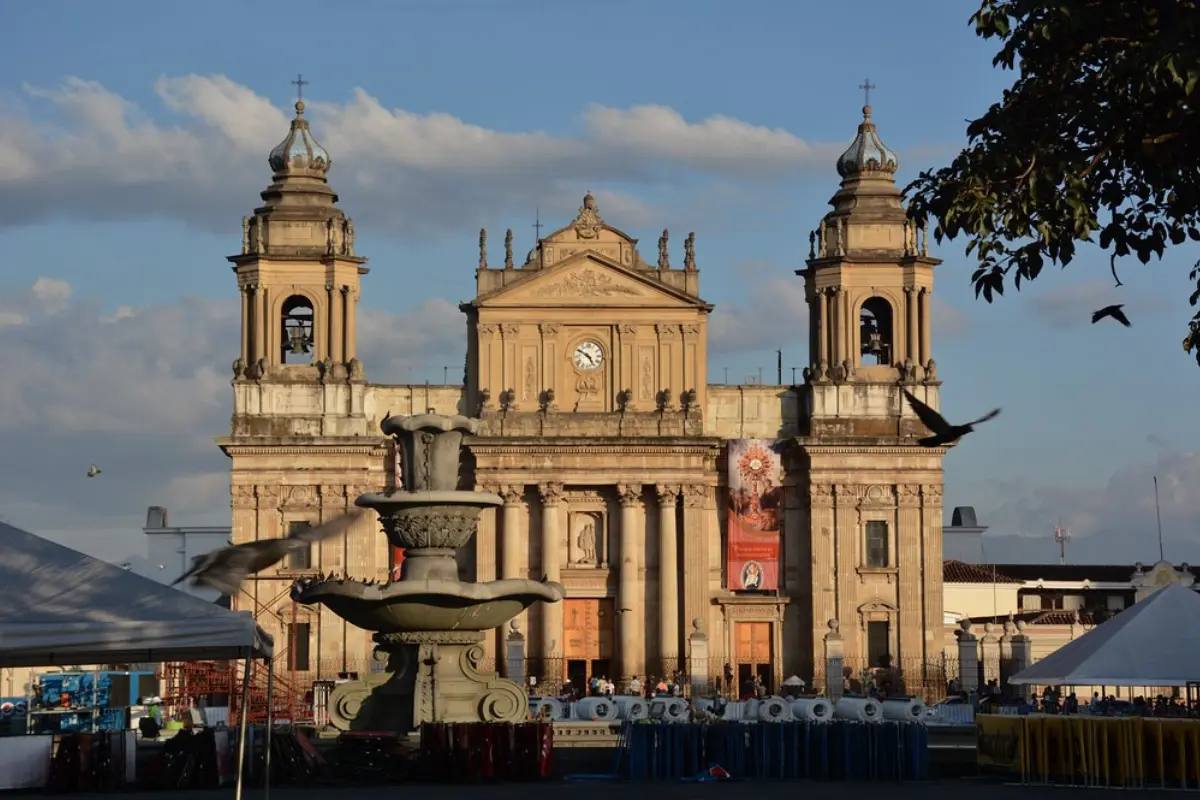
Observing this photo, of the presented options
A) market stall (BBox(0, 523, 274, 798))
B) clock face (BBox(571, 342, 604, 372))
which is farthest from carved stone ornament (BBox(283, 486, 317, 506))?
market stall (BBox(0, 523, 274, 798))

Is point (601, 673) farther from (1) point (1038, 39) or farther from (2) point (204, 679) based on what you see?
(1) point (1038, 39)

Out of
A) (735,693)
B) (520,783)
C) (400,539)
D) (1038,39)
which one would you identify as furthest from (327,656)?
(1038,39)

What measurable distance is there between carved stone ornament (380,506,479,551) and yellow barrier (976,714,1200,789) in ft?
26.3

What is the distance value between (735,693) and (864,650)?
3969 millimetres

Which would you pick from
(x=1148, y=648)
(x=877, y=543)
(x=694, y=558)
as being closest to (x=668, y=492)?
(x=694, y=558)

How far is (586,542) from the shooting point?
6631 cm

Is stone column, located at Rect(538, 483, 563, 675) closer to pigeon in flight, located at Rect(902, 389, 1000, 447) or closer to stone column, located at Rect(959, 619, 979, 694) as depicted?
stone column, located at Rect(959, 619, 979, 694)

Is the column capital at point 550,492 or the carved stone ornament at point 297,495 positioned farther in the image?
the column capital at point 550,492

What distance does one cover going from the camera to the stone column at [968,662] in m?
60.8

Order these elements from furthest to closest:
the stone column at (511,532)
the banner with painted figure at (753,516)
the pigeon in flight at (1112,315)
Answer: the banner with painted figure at (753,516), the stone column at (511,532), the pigeon in flight at (1112,315)

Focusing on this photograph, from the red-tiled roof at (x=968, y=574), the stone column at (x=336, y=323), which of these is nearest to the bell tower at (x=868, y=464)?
the stone column at (x=336, y=323)

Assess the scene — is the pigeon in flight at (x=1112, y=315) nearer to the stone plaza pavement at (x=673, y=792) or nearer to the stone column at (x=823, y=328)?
the stone plaza pavement at (x=673, y=792)

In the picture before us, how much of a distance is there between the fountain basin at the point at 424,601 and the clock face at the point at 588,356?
34.5 m

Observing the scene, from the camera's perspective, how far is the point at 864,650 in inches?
2549
